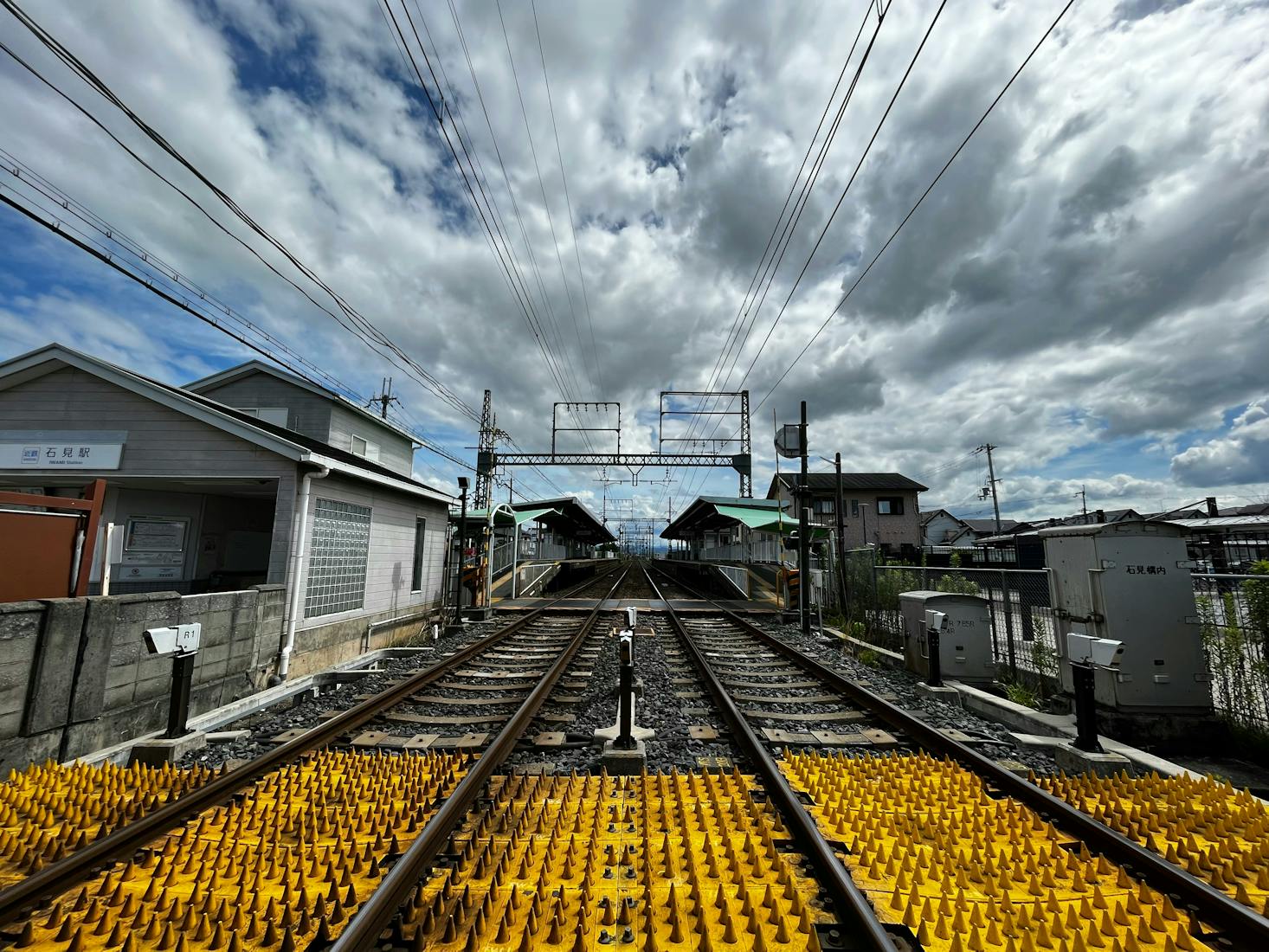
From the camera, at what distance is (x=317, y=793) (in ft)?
12.8

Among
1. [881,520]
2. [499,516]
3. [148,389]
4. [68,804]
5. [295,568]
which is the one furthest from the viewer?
[881,520]

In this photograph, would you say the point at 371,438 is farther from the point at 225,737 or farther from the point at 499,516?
the point at 225,737

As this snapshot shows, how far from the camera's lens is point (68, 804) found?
3.75 meters

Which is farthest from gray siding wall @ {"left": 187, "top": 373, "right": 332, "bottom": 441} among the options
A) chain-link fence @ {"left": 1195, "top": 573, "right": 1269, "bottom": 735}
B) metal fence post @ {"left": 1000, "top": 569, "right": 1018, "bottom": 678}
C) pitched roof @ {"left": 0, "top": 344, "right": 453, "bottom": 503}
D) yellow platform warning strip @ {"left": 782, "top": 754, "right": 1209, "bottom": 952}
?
chain-link fence @ {"left": 1195, "top": 573, "right": 1269, "bottom": 735}

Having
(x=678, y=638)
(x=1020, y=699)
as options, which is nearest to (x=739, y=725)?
(x=1020, y=699)

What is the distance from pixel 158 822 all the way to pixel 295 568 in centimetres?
605

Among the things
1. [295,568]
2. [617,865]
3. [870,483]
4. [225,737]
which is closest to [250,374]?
[295,568]

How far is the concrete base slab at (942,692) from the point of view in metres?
6.95

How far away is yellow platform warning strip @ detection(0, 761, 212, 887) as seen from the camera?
3.14 metres

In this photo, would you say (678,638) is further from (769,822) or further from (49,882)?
(49,882)

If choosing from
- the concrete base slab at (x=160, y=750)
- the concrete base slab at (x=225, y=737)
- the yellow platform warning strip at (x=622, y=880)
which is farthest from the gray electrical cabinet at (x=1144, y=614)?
the concrete base slab at (x=160, y=750)

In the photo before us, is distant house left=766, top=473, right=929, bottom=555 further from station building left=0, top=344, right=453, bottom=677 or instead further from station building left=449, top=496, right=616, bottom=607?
station building left=0, top=344, right=453, bottom=677

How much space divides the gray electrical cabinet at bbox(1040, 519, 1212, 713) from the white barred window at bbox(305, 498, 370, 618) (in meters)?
11.3

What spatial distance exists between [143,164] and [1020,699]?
41.5 ft
